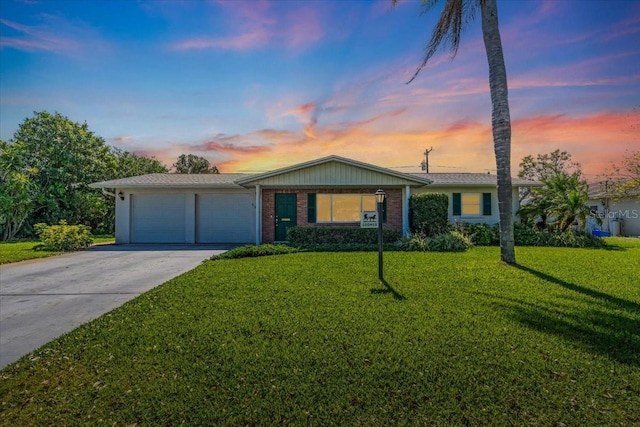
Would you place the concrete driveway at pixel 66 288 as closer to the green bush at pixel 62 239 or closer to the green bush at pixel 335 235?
the green bush at pixel 62 239

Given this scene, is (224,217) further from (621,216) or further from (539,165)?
(539,165)

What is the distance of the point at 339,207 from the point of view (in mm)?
14391

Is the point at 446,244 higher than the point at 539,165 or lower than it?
lower

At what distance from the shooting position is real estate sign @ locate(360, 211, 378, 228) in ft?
44.7

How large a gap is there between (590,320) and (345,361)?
11.3ft

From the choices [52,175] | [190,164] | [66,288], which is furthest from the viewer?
[190,164]

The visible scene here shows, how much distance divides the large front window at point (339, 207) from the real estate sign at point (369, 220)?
341 millimetres

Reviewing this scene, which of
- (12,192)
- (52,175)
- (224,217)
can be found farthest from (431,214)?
(52,175)

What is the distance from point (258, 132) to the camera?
1755cm

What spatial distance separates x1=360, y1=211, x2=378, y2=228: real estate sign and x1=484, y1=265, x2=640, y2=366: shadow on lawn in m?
8.14

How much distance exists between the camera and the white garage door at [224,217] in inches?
611

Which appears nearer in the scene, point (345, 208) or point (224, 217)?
point (345, 208)

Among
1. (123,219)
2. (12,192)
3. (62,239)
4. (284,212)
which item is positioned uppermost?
(12,192)

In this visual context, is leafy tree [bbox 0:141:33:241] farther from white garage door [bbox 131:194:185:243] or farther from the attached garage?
white garage door [bbox 131:194:185:243]
